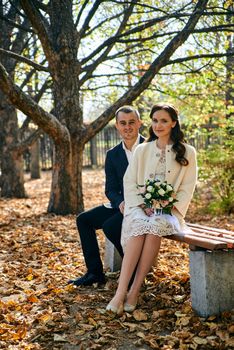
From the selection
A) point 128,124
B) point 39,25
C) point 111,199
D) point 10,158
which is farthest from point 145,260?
point 10,158

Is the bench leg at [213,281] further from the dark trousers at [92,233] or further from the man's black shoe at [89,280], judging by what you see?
the man's black shoe at [89,280]

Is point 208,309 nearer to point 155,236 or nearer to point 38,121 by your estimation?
point 155,236

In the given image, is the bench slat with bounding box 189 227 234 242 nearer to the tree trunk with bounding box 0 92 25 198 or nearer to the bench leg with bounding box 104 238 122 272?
the bench leg with bounding box 104 238 122 272

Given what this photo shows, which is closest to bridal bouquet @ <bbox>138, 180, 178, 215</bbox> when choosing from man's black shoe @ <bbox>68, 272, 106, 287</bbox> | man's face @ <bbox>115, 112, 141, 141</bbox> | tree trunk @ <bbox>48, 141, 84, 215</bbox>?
man's face @ <bbox>115, 112, 141, 141</bbox>

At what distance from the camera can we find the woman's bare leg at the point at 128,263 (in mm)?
3756

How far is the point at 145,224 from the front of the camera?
379cm

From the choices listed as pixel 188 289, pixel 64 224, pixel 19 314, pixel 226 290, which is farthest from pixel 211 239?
pixel 64 224

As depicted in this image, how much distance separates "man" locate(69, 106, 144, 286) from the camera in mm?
4500

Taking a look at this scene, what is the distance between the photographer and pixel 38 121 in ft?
24.0

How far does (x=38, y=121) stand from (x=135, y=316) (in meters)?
4.41

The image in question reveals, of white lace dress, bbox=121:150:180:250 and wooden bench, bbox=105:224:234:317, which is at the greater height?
white lace dress, bbox=121:150:180:250

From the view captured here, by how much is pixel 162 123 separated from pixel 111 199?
0.95 meters

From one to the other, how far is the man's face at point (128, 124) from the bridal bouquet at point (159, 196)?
0.77 meters

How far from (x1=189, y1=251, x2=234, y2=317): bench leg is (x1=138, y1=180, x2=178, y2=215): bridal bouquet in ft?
1.62
